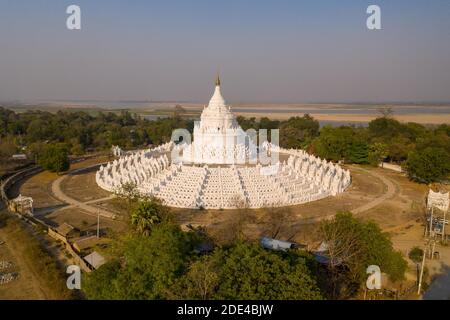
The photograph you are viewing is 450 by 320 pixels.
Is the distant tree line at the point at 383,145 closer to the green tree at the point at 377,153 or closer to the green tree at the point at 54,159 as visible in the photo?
the green tree at the point at 377,153

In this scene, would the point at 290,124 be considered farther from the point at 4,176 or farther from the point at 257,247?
the point at 257,247

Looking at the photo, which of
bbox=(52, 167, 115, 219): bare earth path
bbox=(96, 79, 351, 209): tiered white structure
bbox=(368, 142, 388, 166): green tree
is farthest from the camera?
bbox=(368, 142, 388, 166): green tree

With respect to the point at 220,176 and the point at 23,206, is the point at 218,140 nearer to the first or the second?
the point at 220,176

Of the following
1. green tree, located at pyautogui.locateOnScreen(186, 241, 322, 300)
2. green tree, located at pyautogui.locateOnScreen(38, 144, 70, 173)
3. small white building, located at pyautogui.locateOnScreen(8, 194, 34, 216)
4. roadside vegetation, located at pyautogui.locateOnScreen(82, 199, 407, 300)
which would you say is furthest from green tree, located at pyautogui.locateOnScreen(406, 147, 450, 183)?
green tree, located at pyautogui.locateOnScreen(38, 144, 70, 173)

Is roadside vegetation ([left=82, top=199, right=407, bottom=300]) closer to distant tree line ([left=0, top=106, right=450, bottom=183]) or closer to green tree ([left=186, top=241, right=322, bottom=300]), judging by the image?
green tree ([left=186, top=241, right=322, bottom=300])

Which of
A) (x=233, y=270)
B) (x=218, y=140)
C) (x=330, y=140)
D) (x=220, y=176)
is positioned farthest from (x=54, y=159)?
(x=330, y=140)
